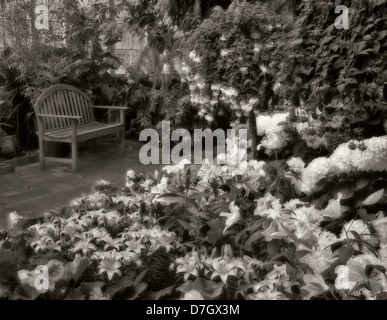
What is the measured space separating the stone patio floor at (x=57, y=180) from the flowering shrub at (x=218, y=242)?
1742 mm

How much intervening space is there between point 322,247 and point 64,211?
1.11 meters

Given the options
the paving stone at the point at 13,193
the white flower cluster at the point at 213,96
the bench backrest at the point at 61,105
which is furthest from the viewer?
the bench backrest at the point at 61,105

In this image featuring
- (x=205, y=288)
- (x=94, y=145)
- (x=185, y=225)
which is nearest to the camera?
(x=205, y=288)

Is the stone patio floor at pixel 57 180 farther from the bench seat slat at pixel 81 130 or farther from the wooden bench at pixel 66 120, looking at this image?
the bench seat slat at pixel 81 130

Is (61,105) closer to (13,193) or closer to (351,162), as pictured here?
(13,193)

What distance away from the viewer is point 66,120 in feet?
20.1

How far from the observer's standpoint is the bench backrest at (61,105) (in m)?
5.75

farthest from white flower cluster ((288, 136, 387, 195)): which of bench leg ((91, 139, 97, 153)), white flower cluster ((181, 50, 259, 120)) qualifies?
bench leg ((91, 139, 97, 153))

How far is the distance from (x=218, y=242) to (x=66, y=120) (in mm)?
4660

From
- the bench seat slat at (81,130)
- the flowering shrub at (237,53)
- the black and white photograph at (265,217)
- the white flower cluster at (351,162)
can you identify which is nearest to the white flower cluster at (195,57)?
the flowering shrub at (237,53)

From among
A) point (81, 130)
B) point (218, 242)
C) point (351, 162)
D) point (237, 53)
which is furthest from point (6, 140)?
point (351, 162)

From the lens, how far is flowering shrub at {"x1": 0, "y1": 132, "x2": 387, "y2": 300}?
4.79ft

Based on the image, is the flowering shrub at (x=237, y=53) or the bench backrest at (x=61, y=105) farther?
the bench backrest at (x=61, y=105)

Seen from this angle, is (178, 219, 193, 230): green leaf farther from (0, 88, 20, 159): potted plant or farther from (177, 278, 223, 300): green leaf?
(0, 88, 20, 159): potted plant
